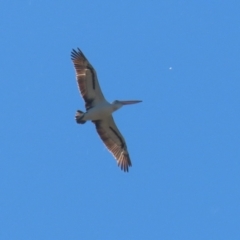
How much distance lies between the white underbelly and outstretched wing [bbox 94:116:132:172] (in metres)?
0.64

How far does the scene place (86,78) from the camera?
63781mm

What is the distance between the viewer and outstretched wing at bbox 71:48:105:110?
63.7m

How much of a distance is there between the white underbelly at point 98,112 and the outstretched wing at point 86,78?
31 centimetres

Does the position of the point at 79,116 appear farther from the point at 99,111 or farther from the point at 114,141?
the point at 114,141

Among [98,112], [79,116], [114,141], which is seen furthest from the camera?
[114,141]

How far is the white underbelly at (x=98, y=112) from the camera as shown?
63.6m

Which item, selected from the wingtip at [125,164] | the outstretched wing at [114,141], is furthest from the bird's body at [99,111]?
the wingtip at [125,164]

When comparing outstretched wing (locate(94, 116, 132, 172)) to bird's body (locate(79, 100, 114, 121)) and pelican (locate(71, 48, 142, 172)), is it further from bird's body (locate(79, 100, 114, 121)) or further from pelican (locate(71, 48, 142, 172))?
bird's body (locate(79, 100, 114, 121))

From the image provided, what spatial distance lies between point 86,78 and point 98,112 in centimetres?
137

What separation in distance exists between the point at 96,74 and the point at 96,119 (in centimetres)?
176

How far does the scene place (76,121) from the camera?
208ft

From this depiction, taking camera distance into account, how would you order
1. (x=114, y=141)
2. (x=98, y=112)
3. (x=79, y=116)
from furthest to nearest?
1. (x=114, y=141)
2. (x=98, y=112)
3. (x=79, y=116)

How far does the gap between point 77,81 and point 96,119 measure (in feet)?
5.45

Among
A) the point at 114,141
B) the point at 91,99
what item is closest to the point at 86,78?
the point at 91,99
